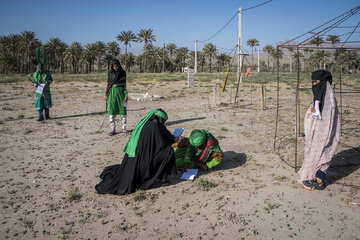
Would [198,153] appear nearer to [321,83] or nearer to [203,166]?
[203,166]

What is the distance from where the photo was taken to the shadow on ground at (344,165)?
4770 mm

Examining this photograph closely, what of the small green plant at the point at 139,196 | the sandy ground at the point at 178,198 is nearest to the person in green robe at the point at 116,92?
the sandy ground at the point at 178,198

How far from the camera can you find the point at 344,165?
17.4 ft

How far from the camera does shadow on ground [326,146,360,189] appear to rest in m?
4.77

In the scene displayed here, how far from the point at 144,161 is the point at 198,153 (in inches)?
43.5

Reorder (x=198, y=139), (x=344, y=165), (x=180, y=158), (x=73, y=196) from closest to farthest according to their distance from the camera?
(x=73, y=196), (x=198, y=139), (x=180, y=158), (x=344, y=165)

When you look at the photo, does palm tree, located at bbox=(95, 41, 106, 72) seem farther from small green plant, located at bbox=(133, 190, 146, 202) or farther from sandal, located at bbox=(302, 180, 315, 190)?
sandal, located at bbox=(302, 180, 315, 190)

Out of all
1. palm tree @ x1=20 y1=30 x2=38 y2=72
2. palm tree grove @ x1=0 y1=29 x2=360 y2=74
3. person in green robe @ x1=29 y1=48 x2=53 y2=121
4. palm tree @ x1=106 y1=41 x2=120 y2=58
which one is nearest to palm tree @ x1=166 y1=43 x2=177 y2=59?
palm tree grove @ x1=0 y1=29 x2=360 y2=74

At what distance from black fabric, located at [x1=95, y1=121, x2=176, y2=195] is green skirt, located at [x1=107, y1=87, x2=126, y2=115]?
317 cm

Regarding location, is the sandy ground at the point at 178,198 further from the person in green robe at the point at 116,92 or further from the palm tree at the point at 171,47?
the palm tree at the point at 171,47

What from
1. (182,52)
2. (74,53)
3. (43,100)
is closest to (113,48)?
(74,53)

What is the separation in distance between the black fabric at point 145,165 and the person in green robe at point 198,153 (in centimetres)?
47

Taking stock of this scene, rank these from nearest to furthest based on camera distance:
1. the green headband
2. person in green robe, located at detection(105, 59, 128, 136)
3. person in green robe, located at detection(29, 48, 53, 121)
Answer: the green headband, person in green robe, located at detection(105, 59, 128, 136), person in green robe, located at detection(29, 48, 53, 121)

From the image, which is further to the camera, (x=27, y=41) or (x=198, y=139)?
(x=27, y=41)
